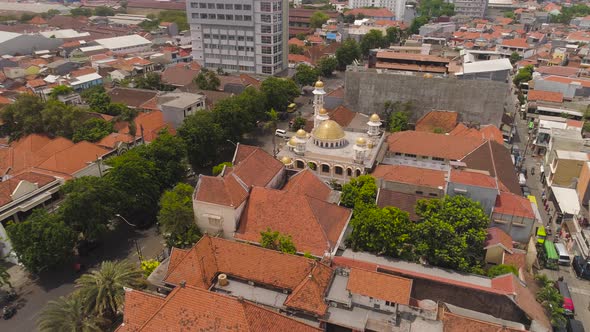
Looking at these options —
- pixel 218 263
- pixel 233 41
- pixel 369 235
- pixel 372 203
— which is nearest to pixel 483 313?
pixel 369 235

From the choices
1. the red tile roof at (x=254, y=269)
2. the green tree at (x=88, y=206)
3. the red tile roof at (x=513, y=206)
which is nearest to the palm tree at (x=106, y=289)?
the red tile roof at (x=254, y=269)

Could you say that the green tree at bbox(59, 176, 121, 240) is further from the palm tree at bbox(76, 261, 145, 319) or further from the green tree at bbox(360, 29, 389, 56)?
the green tree at bbox(360, 29, 389, 56)

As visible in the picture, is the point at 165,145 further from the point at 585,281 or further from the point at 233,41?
the point at 233,41

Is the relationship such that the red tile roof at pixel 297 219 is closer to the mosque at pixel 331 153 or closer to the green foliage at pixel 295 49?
the mosque at pixel 331 153

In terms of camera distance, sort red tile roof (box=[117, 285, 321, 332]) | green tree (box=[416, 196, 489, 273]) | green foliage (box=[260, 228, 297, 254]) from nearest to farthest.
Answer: red tile roof (box=[117, 285, 321, 332]), green tree (box=[416, 196, 489, 273]), green foliage (box=[260, 228, 297, 254])

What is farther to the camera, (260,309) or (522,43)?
(522,43)

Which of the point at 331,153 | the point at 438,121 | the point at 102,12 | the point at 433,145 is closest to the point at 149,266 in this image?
the point at 331,153

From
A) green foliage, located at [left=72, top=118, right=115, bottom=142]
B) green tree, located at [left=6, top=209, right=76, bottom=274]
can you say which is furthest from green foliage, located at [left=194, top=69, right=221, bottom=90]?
green tree, located at [left=6, top=209, right=76, bottom=274]
